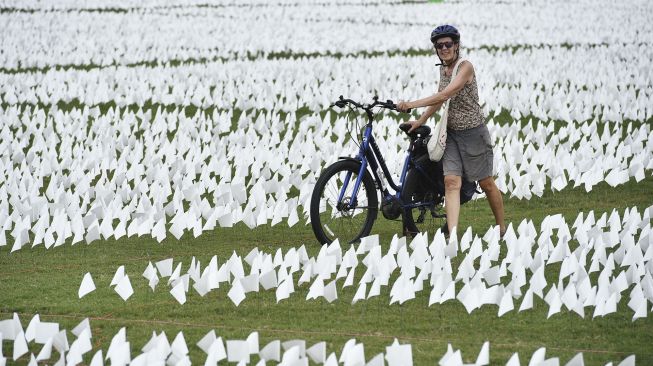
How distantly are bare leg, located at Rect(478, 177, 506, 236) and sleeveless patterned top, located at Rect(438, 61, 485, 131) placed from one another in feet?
1.53

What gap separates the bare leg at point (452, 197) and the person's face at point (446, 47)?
0.93m

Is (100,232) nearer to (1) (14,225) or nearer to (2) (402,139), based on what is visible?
(1) (14,225)

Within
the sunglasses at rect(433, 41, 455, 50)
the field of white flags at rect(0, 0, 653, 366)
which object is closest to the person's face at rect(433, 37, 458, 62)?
the sunglasses at rect(433, 41, 455, 50)

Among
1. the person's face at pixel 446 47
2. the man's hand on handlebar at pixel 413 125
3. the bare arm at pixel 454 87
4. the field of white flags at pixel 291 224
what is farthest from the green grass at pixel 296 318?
the person's face at pixel 446 47

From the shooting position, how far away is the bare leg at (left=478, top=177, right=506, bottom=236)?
7.61 metres

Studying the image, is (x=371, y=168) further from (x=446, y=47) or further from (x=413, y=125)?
(x=446, y=47)

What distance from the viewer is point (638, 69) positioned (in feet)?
57.2

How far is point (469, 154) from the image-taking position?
24.5ft

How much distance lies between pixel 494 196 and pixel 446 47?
1.28 meters

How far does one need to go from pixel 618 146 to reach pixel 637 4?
2258cm

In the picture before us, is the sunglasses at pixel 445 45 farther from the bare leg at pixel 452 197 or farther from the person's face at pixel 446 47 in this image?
the bare leg at pixel 452 197

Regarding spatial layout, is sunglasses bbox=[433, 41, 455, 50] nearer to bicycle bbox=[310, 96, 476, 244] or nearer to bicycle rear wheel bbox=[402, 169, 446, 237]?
bicycle bbox=[310, 96, 476, 244]

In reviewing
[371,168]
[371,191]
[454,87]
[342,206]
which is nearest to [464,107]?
[454,87]

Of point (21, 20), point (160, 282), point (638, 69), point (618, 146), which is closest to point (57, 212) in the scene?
point (160, 282)
